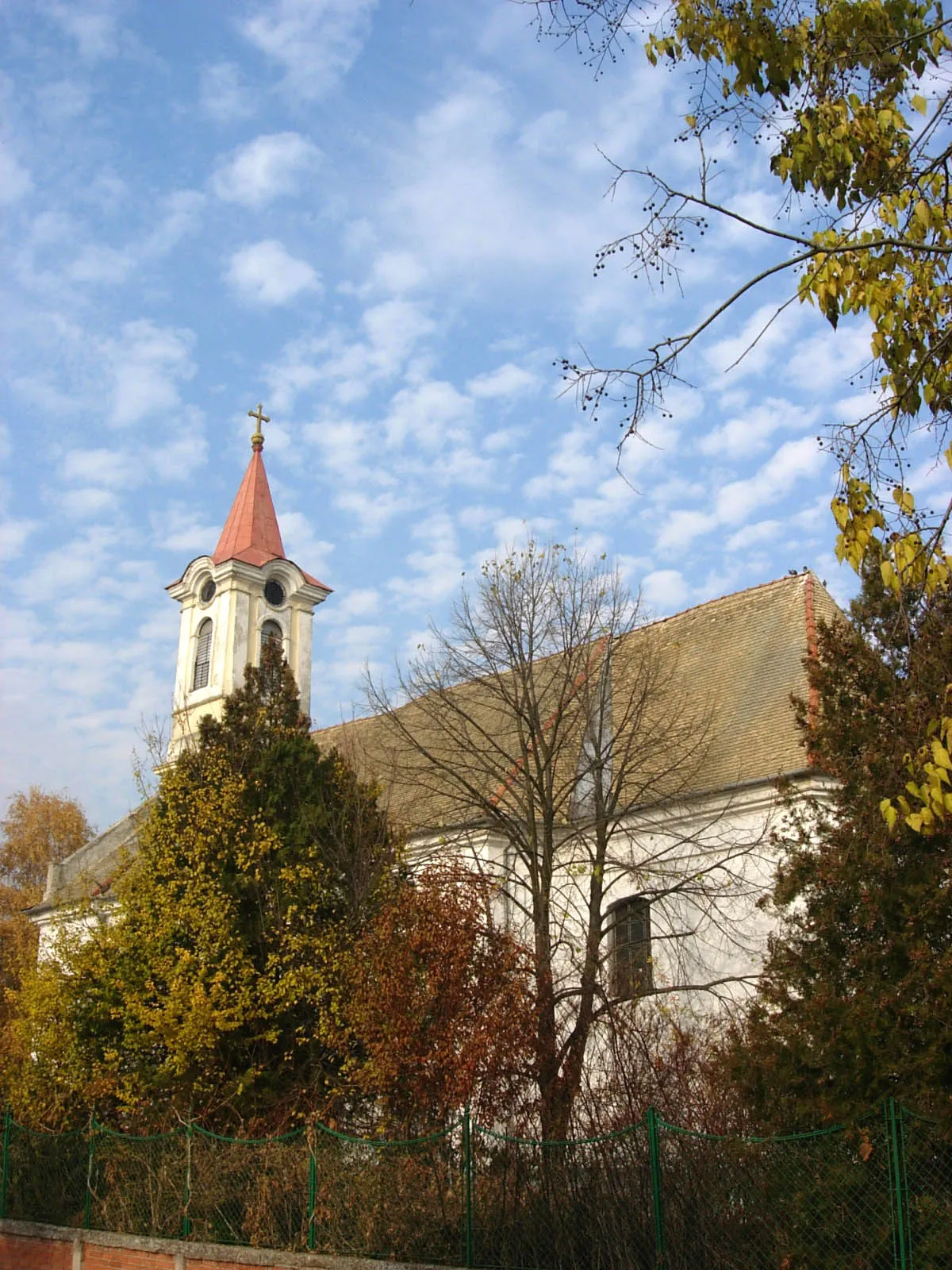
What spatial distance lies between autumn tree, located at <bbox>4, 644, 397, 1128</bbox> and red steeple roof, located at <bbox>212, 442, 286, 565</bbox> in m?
17.1

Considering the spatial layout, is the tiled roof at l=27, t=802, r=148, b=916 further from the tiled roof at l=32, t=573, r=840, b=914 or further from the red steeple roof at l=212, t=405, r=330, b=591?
the tiled roof at l=32, t=573, r=840, b=914

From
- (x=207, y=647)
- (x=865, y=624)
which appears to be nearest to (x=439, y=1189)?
(x=865, y=624)

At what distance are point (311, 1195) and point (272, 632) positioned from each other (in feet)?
84.4

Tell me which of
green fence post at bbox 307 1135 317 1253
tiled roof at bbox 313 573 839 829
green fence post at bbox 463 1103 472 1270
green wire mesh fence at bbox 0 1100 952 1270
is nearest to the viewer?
green wire mesh fence at bbox 0 1100 952 1270

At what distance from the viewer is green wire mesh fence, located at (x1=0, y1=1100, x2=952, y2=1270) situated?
29.2 feet

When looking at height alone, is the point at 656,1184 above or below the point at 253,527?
below

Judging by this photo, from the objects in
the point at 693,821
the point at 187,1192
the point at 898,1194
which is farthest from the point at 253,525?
the point at 898,1194

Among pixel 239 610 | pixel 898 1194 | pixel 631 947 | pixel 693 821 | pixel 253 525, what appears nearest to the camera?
pixel 898 1194

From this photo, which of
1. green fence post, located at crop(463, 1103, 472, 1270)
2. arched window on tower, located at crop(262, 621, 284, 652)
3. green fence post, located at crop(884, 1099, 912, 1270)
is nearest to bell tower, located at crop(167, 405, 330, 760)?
arched window on tower, located at crop(262, 621, 284, 652)

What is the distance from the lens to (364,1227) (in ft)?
39.2

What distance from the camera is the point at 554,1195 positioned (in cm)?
1114

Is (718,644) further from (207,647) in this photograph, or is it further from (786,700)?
(207,647)

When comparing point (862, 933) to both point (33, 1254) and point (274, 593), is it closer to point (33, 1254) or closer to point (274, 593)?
point (33, 1254)

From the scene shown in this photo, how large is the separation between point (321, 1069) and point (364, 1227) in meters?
5.56
